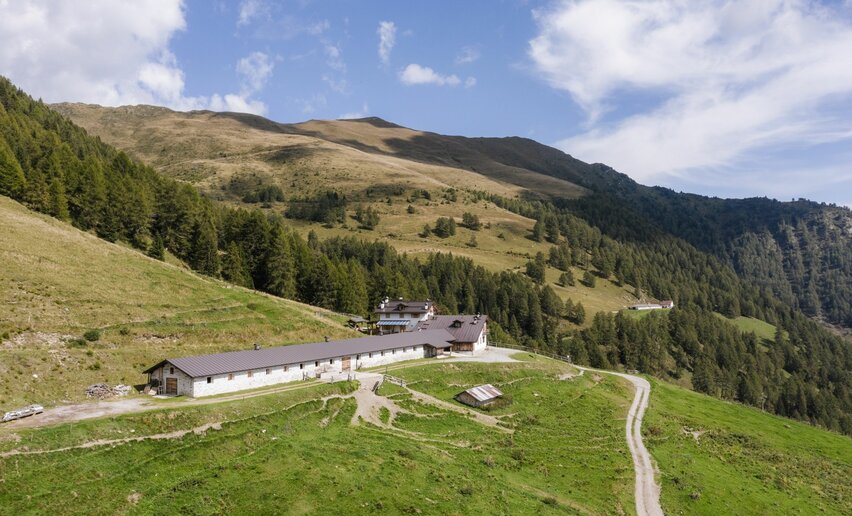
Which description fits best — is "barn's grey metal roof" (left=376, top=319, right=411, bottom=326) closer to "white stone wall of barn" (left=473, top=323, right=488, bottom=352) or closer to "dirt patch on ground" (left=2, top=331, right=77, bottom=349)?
"white stone wall of barn" (left=473, top=323, right=488, bottom=352)

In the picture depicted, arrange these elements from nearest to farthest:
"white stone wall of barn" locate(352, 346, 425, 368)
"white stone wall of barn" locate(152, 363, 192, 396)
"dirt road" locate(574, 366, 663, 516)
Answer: "dirt road" locate(574, 366, 663, 516) → "white stone wall of barn" locate(152, 363, 192, 396) → "white stone wall of barn" locate(352, 346, 425, 368)

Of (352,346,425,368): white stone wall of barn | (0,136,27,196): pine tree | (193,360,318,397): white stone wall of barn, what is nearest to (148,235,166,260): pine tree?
(0,136,27,196): pine tree

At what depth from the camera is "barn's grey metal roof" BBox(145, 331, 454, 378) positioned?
53.0 metres

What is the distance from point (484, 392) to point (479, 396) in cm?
227

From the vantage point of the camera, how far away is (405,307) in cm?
10656

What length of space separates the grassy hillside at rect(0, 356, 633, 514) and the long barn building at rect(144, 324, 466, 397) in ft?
21.7

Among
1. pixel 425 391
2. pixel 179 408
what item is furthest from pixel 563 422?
pixel 179 408

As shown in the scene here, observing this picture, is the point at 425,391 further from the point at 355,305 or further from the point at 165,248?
the point at 165,248

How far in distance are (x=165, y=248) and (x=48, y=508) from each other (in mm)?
88772

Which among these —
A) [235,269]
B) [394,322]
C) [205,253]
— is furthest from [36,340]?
[394,322]

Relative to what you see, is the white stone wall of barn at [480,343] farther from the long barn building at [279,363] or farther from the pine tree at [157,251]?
the pine tree at [157,251]

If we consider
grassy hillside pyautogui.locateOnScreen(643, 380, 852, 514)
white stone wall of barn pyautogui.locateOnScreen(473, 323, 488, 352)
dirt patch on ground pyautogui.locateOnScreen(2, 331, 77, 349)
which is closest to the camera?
grassy hillside pyautogui.locateOnScreen(643, 380, 852, 514)

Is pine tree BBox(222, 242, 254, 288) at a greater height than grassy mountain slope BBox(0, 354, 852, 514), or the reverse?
pine tree BBox(222, 242, 254, 288)

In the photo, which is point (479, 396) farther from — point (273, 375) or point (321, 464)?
point (321, 464)
